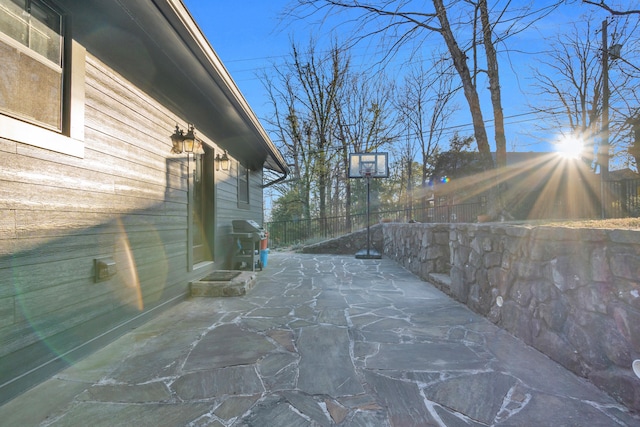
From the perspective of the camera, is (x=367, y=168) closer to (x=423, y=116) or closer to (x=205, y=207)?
(x=205, y=207)

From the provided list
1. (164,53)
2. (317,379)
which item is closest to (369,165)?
(164,53)

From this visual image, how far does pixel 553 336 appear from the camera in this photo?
209 centimetres

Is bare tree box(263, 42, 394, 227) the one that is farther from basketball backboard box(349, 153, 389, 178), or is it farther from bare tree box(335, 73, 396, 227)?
basketball backboard box(349, 153, 389, 178)

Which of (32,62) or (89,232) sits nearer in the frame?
(32,62)

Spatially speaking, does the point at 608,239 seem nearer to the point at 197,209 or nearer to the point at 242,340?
the point at 242,340

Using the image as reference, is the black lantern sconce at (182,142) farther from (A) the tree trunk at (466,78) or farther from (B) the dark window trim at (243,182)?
(A) the tree trunk at (466,78)

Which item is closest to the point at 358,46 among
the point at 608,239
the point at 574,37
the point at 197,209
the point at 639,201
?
the point at 197,209

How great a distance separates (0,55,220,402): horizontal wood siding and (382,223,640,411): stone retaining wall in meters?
3.17

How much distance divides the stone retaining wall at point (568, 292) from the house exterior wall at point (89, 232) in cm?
316

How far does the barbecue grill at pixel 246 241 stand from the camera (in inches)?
216

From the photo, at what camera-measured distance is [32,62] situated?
1.87 meters

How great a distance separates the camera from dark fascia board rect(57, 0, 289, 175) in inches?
86.6

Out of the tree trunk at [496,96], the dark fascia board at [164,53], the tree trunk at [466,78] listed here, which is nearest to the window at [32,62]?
the dark fascia board at [164,53]

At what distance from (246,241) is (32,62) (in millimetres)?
3976
